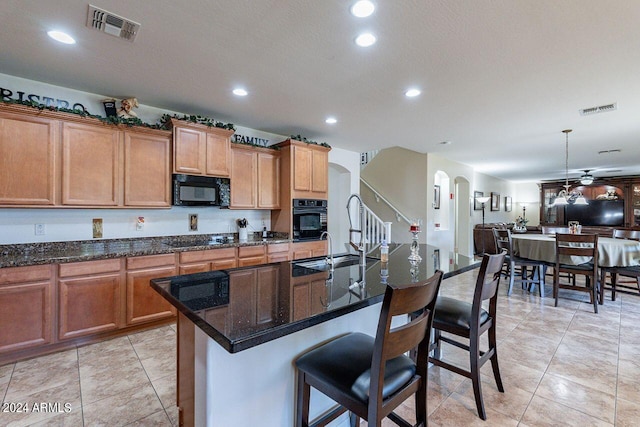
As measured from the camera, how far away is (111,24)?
1.98 m

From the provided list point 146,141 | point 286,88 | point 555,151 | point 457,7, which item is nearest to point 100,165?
point 146,141

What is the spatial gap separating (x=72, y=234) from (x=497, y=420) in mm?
4079

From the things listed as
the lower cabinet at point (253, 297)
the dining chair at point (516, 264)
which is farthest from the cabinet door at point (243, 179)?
the dining chair at point (516, 264)

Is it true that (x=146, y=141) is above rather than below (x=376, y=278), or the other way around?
above

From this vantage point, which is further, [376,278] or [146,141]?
[146,141]

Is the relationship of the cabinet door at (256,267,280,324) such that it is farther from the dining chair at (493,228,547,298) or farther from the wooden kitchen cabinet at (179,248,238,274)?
the dining chair at (493,228,547,298)

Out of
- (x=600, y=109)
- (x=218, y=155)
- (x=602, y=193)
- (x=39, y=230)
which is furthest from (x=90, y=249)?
(x=602, y=193)

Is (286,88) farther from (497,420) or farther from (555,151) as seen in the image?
(555,151)

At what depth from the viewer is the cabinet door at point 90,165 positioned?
282 cm

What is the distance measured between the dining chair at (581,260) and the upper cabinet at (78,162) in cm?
517

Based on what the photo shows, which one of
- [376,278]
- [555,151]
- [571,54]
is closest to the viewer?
[376,278]

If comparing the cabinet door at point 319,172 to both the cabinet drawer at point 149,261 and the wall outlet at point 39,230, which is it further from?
the wall outlet at point 39,230

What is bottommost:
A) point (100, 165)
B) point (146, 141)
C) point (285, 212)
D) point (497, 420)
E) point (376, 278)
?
point (497, 420)

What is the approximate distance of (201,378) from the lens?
1.18 meters
